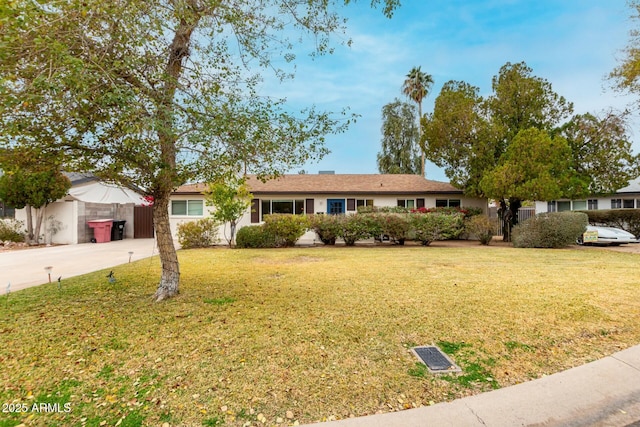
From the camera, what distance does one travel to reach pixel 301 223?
42.8 feet

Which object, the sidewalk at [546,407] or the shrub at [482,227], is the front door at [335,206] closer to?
the shrub at [482,227]

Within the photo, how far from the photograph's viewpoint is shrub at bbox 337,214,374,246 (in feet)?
43.3

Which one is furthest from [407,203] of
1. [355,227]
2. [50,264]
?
[50,264]

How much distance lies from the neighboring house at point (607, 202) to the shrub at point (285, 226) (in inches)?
615

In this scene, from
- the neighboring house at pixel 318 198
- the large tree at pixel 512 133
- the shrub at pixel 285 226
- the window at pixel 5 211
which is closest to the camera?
the shrub at pixel 285 226

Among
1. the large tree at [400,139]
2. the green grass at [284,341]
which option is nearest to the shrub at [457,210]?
the green grass at [284,341]

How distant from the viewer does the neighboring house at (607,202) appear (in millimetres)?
18438

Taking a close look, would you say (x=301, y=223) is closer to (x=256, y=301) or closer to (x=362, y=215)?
(x=362, y=215)

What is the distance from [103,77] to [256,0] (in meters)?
3.09

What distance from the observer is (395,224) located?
43.2 feet

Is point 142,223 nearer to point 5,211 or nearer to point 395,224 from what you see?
point 5,211

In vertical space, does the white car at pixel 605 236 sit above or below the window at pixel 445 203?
below

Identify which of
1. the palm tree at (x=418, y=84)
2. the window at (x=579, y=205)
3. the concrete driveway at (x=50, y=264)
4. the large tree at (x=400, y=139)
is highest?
the palm tree at (x=418, y=84)

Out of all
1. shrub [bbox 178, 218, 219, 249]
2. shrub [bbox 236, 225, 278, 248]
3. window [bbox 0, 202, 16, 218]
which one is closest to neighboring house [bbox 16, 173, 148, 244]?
window [bbox 0, 202, 16, 218]
